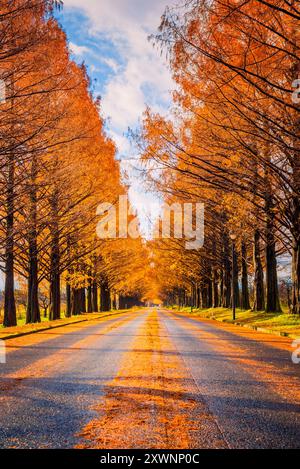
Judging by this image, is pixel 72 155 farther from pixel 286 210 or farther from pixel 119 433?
pixel 119 433

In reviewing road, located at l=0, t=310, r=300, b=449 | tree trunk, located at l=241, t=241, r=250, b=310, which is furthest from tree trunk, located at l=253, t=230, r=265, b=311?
road, located at l=0, t=310, r=300, b=449

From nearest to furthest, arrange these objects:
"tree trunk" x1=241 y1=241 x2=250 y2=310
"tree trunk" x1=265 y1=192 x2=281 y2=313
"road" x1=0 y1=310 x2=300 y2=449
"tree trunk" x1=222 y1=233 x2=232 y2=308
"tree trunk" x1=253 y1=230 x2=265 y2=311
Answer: "road" x1=0 y1=310 x2=300 y2=449
"tree trunk" x1=265 y1=192 x2=281 y2=313
"tree trunk" x1=253 y1=230 x2=265 y2=311
"tree trunk" x1=241 y1=241 x2=250 y2=310
"tree trunk" x1=222 y1=233 x2=232 y2=308

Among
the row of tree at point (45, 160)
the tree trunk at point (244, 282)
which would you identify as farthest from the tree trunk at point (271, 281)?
the row of tree at point (45, 160)

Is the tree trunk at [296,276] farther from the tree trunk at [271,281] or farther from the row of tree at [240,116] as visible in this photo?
the tree trunk at [271,281]

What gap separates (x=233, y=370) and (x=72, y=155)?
534 inches

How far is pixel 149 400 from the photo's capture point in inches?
211

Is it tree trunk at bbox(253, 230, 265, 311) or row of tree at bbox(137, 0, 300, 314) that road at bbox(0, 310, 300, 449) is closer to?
row of tree at bbox(137, 0, 300, 314)

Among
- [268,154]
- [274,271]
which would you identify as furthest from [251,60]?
[274,271]

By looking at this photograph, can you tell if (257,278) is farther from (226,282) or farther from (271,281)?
(226,282)

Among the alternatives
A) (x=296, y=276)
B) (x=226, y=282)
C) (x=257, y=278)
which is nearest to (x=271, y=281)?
(x=257, y=278)

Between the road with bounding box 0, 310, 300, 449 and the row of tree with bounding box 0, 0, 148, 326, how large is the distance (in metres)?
4.99

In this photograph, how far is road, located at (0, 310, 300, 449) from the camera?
388 centimetres

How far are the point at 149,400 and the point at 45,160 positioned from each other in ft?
50.3

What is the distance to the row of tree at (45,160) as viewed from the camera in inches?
383
